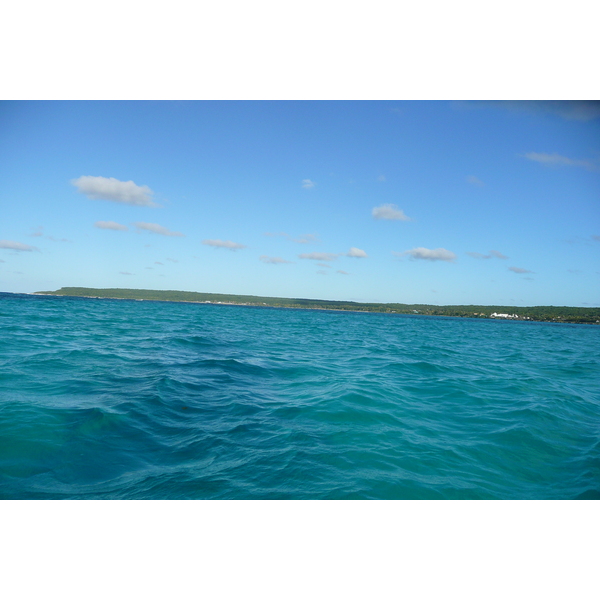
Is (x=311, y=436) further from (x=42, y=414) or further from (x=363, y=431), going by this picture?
(x=42, y=414)

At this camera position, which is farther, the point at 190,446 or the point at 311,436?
the point at 311,436

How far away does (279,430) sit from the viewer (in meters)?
6.95

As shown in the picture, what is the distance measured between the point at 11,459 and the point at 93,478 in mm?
1678

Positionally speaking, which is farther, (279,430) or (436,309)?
(436,309)

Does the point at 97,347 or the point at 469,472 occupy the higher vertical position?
the point at 97,347

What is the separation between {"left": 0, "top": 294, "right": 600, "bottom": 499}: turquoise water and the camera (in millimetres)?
5062

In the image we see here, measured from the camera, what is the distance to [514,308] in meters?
129

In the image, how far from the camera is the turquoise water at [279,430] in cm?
506

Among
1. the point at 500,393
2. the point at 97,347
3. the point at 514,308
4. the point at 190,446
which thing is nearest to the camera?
the point at 190,446

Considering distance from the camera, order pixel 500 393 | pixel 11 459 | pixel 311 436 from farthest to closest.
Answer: pixel 500 393 < pixel 311 436 < pixel 11 459

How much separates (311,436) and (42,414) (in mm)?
5743

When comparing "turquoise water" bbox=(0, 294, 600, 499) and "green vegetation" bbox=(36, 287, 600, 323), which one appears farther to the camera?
"green vegetation" bbox=(36, 287, 600, 323)

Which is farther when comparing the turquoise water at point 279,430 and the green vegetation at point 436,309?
the green vegetation at point 436,309

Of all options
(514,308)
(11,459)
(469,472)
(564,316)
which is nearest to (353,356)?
(469,472)
